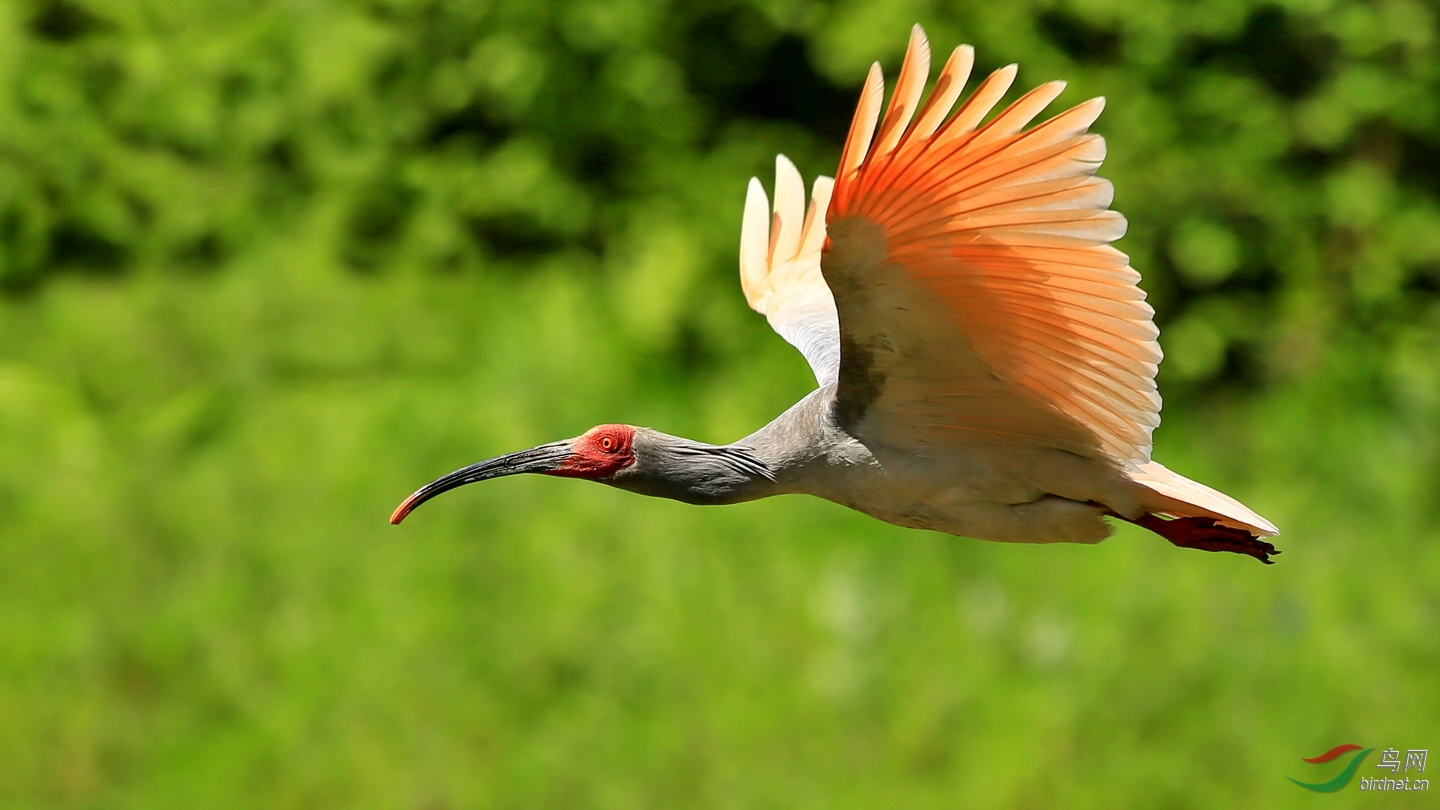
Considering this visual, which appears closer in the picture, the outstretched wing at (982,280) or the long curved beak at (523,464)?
the outstretched wing at (982,280)

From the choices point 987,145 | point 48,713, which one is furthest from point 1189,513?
point 48,713

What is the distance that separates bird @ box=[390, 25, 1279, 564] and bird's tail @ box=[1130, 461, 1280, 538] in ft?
0.03

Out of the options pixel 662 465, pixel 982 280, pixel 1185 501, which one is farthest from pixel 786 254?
pixel 982 280

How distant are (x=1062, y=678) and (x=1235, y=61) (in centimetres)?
408

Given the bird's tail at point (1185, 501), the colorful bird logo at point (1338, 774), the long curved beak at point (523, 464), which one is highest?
the bird's tail at point (1185, 501)

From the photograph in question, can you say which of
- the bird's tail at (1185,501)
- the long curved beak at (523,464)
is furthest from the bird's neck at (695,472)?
the bird's tail at (1185,501)

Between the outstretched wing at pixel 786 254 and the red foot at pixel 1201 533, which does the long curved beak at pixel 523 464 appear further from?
the red foot at pixel 1201 533

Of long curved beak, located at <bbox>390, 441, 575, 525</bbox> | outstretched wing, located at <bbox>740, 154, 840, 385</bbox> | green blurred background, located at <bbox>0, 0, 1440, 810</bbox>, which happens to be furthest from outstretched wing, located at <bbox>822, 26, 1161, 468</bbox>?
green blurred background, located at <bbox>0, 0, 1440, 810</bbox>

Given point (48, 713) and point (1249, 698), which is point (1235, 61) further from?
point (48, 713)

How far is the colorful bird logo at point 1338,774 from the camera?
358 inches

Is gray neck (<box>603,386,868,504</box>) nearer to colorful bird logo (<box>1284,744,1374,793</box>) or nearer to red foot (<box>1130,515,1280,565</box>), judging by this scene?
red foot (<box>1130,515,1280,565</box>)

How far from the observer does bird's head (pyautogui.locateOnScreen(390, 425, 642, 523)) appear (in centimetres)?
529

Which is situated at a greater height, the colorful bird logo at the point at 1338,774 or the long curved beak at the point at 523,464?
the long curved beak at the point at 523,464

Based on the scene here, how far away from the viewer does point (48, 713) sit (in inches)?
365
